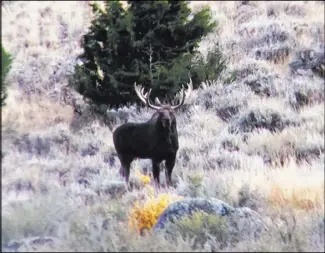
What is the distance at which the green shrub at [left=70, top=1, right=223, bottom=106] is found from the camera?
12.9 m

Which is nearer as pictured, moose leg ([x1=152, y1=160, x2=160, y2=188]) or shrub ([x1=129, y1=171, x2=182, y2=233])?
shrub ([x1=129, y1=171, x2=182, y2=233])

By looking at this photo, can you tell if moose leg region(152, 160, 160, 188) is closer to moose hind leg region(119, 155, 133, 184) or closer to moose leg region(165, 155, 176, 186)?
moose leg region(165, 155, 176, 186)

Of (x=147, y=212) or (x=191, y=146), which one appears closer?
(x=147, y=212)

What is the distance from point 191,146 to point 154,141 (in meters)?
2.06

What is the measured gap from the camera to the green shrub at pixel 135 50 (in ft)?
42.3

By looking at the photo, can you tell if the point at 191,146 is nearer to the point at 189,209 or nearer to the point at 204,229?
the point at 189,209

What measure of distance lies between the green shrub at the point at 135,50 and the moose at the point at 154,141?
11.9 ft

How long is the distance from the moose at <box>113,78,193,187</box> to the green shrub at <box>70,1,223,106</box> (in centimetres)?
364

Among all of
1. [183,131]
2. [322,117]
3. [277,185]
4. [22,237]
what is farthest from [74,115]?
[22,237]

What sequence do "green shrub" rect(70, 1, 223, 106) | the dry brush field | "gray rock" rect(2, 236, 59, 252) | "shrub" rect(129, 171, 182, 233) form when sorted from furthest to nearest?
"green shrub" rect(70, 1, 223, 106) → "shrub" rect(129, 171, 182, 233) → the dry brush field → "gray rock" rect(2, 236, 59, 252)

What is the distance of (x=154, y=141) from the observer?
28.9 feet

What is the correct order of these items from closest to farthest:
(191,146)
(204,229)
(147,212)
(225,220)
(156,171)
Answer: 1. (204,229)
2. (225,220)
3. (147,212)
4. (156,171)
5. (191,146)

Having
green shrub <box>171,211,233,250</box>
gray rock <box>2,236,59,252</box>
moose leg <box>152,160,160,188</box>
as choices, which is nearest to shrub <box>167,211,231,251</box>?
green shrub <box>171,211,233,250</box>

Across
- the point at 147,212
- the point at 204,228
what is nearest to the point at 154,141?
the point at 147,212
